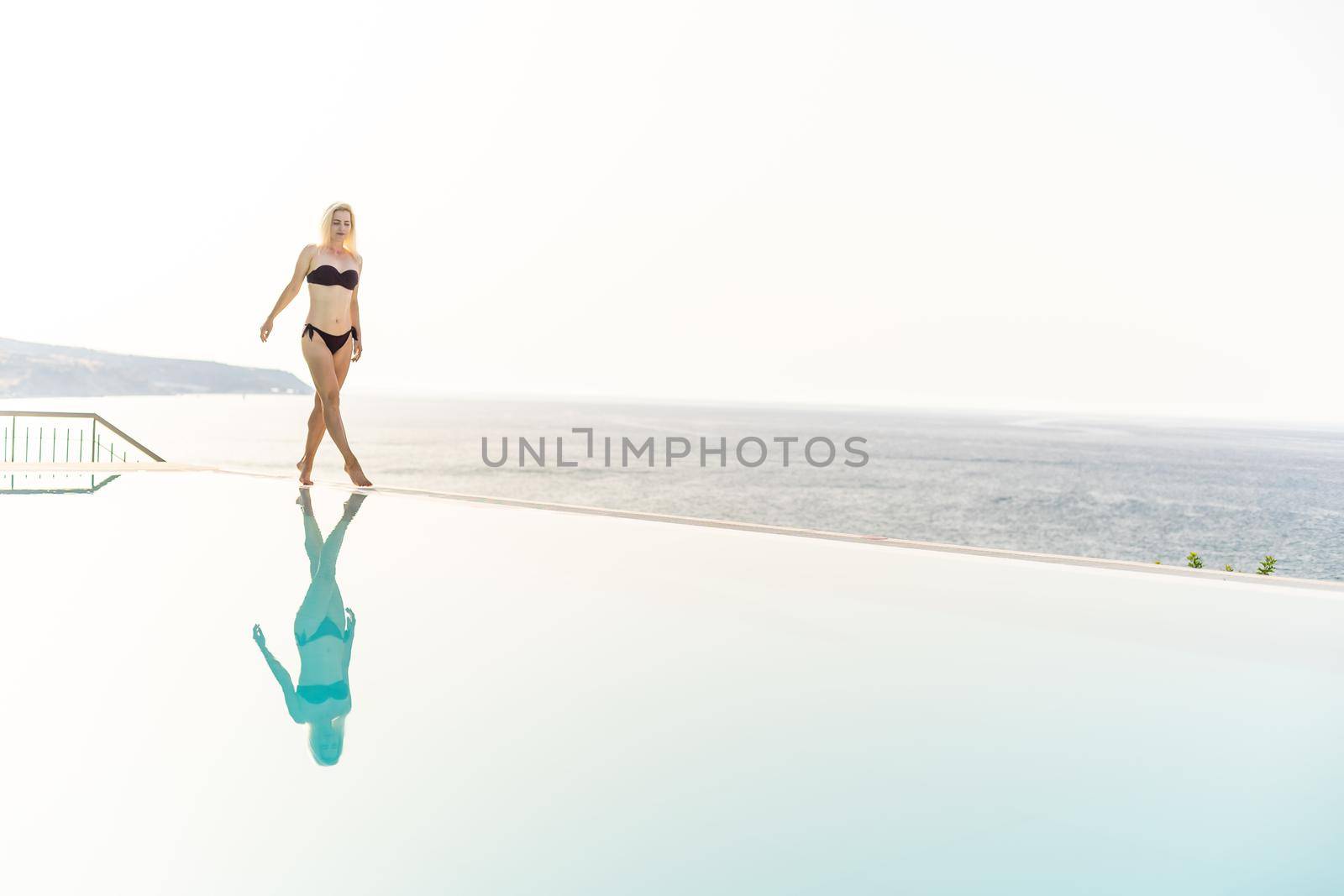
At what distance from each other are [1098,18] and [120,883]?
113m

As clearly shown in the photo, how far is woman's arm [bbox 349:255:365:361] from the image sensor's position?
6.92 m

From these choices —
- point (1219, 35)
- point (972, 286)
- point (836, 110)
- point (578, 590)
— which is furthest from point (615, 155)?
point (578, 590)

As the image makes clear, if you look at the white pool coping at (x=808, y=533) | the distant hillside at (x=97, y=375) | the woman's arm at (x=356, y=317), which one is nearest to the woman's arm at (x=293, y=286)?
the woman's arm at (x=356, y=317)

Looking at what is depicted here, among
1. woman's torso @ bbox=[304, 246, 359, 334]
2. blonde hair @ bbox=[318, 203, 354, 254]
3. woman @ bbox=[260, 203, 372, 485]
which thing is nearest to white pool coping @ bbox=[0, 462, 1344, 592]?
woman @ bbox=[260, 203, 372, 485]

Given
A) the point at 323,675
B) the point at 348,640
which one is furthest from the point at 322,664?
the point at 348,640

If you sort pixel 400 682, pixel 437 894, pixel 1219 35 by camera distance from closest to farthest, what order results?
pixel 437 894 < pixel 400 682 < pixel 1219 35

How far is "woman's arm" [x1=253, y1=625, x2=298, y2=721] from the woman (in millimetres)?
4184

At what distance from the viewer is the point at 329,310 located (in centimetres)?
679

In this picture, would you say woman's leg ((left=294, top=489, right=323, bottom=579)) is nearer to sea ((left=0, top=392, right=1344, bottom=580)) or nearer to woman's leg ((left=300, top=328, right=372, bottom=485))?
woman's leg ((left=300, top=328, right=372, bottom=485))

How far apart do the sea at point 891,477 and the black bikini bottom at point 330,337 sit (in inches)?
699

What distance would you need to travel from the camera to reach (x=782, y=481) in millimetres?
73938

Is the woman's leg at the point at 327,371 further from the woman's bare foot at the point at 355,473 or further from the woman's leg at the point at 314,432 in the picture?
the woman's bare foot at the point at 355,473

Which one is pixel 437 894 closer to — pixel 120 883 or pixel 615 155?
pixel 120 883

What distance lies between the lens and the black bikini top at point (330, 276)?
6648 millimetres
